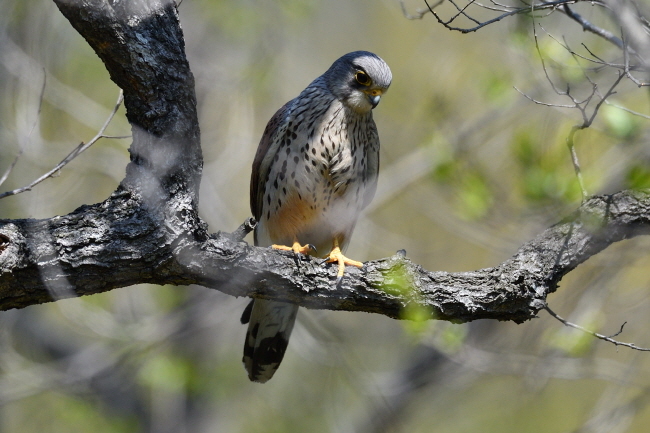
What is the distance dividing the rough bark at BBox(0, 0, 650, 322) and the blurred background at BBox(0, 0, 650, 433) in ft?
4.74

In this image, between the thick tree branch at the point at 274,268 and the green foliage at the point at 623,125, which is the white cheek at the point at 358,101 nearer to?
the thick tree branch at the point at 274,268

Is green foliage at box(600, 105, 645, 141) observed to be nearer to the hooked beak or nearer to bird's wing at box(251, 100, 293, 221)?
the hooked beak

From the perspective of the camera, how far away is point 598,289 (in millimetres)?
5305

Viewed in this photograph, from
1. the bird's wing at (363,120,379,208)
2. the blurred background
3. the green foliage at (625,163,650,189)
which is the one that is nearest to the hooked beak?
the bird's wing at (363,120,379,208)

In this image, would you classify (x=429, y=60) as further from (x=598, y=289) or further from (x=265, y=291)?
(x=265, y=291)

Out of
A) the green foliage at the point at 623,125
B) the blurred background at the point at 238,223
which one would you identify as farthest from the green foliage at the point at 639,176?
the blurred background at the point at 238,223

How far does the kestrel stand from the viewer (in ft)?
12.5

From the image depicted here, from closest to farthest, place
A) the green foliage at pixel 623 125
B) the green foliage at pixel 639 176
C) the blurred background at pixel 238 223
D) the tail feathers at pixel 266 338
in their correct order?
the green foliage at pixel 639 176 → the green foliage at pixel 623 125 → the tail feathers at pixel 266 338 → the blurred background at pixel 238 223

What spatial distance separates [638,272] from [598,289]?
1.88 m

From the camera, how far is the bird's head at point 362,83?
3826 mm

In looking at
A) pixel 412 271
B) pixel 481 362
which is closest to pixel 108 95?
pixel 481 362

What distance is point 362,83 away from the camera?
3863mm

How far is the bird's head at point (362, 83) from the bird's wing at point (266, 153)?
353 mm

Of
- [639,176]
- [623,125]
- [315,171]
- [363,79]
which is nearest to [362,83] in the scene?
[363,79]
